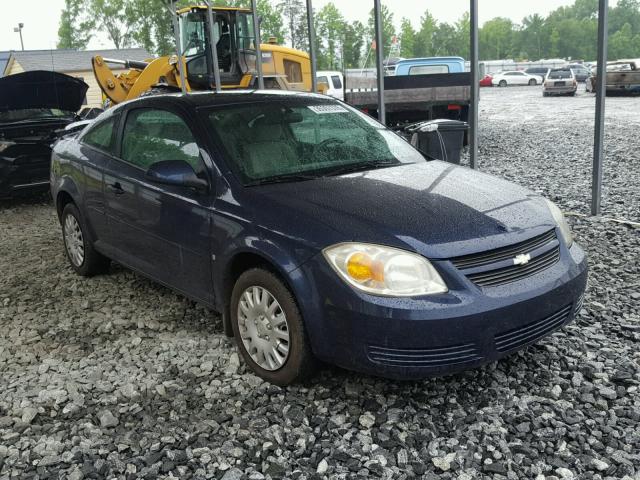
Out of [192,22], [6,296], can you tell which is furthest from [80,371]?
[192,22]

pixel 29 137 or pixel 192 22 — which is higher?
pixel 192 22

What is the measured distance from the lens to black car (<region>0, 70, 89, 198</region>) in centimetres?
903

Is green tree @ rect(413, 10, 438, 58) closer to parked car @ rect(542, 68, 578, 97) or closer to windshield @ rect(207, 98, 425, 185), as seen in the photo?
parked car @ rect(542, 68, 578, 97)

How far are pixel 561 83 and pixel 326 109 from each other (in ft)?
106

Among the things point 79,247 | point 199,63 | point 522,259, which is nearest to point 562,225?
point 522,259

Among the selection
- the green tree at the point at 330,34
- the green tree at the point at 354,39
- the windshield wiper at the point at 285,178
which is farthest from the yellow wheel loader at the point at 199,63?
the green tree at the point at 354,39

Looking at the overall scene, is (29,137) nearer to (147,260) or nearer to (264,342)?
(147,260)

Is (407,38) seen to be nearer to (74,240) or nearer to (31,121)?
(31,121)

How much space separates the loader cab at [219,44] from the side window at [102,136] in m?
9.50

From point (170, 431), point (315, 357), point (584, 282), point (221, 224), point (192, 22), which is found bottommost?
point (170, 431)

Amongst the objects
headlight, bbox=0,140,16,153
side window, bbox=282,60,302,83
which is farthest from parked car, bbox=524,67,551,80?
headlight, bbox=0,140,16,153

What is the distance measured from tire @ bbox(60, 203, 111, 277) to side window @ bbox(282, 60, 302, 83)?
13.3 meters

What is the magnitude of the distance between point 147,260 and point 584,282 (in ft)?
8.82

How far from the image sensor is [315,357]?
3365mm
